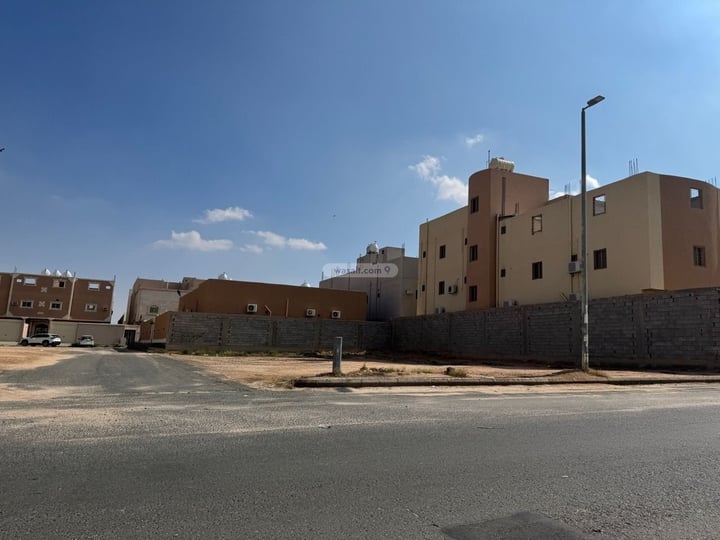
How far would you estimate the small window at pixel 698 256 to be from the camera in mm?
30453

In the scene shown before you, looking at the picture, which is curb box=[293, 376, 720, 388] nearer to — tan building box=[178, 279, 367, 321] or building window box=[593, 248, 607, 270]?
building window box=[593, 248, 607, 270]

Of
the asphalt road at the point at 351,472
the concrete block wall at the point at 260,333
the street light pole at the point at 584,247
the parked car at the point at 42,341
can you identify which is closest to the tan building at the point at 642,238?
the street light pole at the point at 584,247

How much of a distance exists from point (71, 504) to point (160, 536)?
1079 millimetres

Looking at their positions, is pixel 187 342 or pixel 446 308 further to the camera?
pixel 446 308

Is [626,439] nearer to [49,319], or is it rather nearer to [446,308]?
[446,308]

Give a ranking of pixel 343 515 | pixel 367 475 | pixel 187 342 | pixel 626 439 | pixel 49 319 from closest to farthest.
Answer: pixel 343 515, pixel 367 475, pixel 626 439, pixel 187 342, pixel 49 319

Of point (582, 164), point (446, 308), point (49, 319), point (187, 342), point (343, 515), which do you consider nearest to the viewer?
point (343, 515)

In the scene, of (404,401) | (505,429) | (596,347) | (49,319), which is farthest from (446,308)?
(49,319)

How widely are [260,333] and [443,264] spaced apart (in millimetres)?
17635

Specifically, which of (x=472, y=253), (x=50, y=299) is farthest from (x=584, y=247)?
(x=50, y=299)

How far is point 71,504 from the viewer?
4184mm

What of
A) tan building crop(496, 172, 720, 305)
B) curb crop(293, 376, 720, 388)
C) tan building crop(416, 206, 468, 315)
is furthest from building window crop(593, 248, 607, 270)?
curb crop(293, 376, 720, 388)

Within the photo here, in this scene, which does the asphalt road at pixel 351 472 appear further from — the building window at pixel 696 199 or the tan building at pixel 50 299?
the tan building at pixel 50 299

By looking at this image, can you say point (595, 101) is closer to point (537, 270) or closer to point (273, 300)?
point (537, 270)
